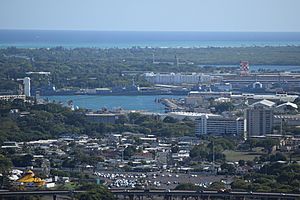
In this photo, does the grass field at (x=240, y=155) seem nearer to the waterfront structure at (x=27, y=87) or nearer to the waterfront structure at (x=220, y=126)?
the waterfront structure at (x=220, y=126)

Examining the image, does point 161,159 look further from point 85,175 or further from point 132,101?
point 132,101

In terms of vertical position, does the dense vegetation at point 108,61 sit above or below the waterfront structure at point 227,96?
below

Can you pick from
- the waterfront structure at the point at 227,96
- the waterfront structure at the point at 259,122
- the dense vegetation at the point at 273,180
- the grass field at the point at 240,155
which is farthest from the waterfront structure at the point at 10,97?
the dense vegetation at the point at 273,180

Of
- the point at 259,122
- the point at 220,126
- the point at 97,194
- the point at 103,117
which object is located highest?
the point at 97,194

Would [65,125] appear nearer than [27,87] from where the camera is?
Yes

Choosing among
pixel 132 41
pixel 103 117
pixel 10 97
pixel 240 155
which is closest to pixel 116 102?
pixel 10 97

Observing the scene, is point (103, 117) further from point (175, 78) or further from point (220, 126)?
point (175, 78)

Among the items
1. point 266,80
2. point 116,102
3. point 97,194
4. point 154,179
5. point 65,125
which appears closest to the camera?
point 97,194
